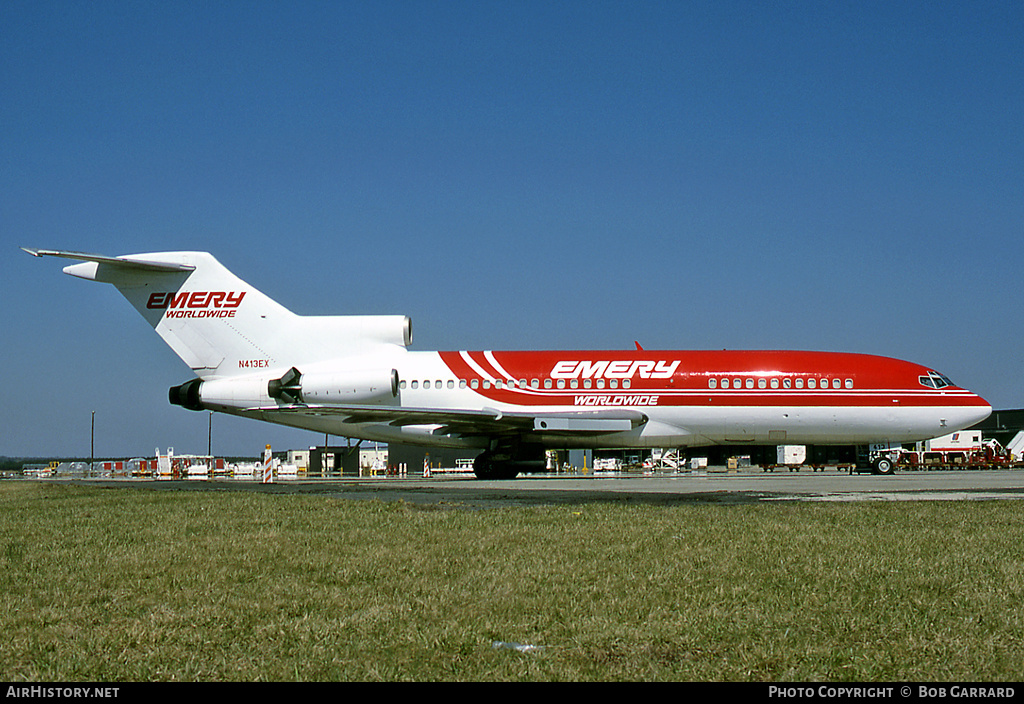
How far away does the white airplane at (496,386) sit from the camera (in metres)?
29.3

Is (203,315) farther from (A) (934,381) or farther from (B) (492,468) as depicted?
(A) (934,381)

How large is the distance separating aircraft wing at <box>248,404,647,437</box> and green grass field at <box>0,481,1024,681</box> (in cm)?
1805

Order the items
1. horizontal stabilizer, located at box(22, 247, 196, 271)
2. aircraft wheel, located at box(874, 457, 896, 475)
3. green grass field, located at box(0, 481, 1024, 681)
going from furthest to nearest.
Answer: aircraft wheel, located at box(874, 457, 896, 475) → horizontal stabilizer, located at box(22, 247, 196, 271) → green grass field, located at box(0, 481, 1024, 681)

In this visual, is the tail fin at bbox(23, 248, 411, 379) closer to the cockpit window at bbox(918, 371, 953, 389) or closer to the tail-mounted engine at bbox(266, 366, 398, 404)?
the tail-mounted engine at bbox(266, 366, 398, 404)

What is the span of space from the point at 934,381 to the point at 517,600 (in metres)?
27.9

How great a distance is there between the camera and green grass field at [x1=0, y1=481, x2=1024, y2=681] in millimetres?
4465

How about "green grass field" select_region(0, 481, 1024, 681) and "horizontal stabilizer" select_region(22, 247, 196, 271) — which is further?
"horizontal stabilizer" select_region(22, 247, 196, 271)

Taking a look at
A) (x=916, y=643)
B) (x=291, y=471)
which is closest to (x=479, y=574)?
(x=916, y=643)

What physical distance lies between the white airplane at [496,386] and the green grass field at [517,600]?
1868cm

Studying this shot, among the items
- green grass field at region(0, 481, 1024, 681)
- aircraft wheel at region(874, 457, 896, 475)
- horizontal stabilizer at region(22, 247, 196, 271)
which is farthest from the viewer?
aircraft wheel at region(874, 457, 896, 475)

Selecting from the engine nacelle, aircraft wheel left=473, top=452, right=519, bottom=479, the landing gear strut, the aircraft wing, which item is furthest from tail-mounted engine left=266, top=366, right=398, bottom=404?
the landing gear strut

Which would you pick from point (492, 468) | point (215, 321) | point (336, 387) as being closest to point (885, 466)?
point (492, 468)

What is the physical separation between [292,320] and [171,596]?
25.7 m
